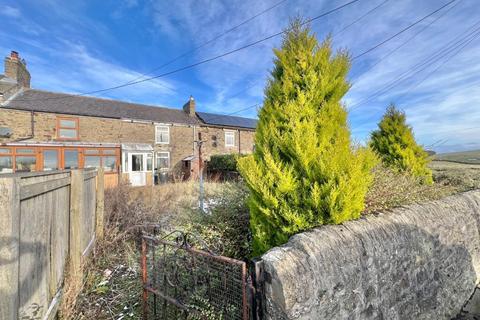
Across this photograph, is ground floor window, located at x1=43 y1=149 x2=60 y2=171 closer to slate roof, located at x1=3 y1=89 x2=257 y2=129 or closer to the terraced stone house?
the terraced stone house

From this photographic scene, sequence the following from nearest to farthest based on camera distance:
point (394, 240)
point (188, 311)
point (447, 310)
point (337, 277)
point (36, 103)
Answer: point (337, 277), point (188, 311), point (394, 240), point (447, 310), point (36, 103)

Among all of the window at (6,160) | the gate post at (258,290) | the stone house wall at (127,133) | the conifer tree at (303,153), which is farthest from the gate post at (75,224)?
the stone house wall at (127,133)

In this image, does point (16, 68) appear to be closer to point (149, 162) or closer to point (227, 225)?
point (149, 162)

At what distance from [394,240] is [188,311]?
2.37 m

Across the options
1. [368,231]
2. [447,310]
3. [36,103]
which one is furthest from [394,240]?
[36,103]

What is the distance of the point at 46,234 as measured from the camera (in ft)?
7.34

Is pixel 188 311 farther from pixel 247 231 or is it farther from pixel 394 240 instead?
pixel 394 240

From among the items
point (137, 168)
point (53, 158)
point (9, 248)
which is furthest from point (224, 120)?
point (9, 248)

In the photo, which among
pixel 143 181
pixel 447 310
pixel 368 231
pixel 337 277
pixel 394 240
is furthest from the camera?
pixel 143 181

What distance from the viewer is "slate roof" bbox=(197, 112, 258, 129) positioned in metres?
22.3

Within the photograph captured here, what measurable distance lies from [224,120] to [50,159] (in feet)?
46.2

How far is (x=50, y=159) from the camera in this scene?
14422 mm

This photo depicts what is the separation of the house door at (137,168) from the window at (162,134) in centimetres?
213

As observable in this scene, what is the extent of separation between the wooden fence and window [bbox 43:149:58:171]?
1432 cm
